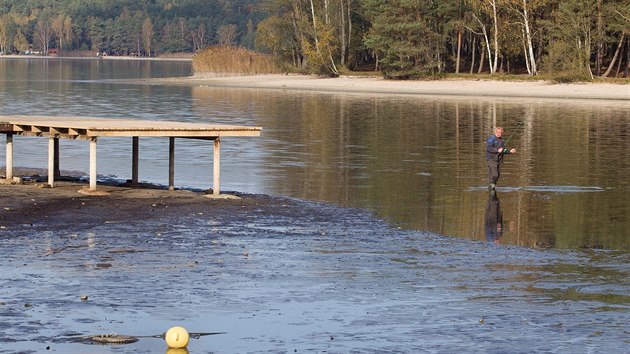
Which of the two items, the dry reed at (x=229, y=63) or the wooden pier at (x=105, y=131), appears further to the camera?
the dry reed at (x=229, y=63)

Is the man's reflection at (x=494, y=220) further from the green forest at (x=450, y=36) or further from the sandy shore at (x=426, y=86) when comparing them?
the green forest at (x=450, y=36)

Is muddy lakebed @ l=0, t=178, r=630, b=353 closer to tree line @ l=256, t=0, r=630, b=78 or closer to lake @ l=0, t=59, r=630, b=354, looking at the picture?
lake @ l=0, t=59, r=630, b=354

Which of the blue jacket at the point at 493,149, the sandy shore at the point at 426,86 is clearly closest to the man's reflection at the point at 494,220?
the blue jacket at the point at 493,149

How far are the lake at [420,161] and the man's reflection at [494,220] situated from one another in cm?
3

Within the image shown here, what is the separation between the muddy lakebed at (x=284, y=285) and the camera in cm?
1224

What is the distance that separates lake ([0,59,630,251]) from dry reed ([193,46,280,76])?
47.0 m

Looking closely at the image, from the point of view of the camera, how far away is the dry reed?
109 metres

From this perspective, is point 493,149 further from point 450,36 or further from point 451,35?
point 451,35

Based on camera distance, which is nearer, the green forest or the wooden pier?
the wooden pier

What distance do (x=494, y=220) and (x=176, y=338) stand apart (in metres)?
10.5

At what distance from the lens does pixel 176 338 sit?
11398mm

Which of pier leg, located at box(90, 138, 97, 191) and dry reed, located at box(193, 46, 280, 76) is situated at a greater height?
dry reed, located at box(193, 46, 280, 76)

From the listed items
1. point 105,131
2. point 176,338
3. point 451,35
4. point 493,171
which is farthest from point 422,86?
point 176,338

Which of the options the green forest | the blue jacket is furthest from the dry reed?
the blue jacket
